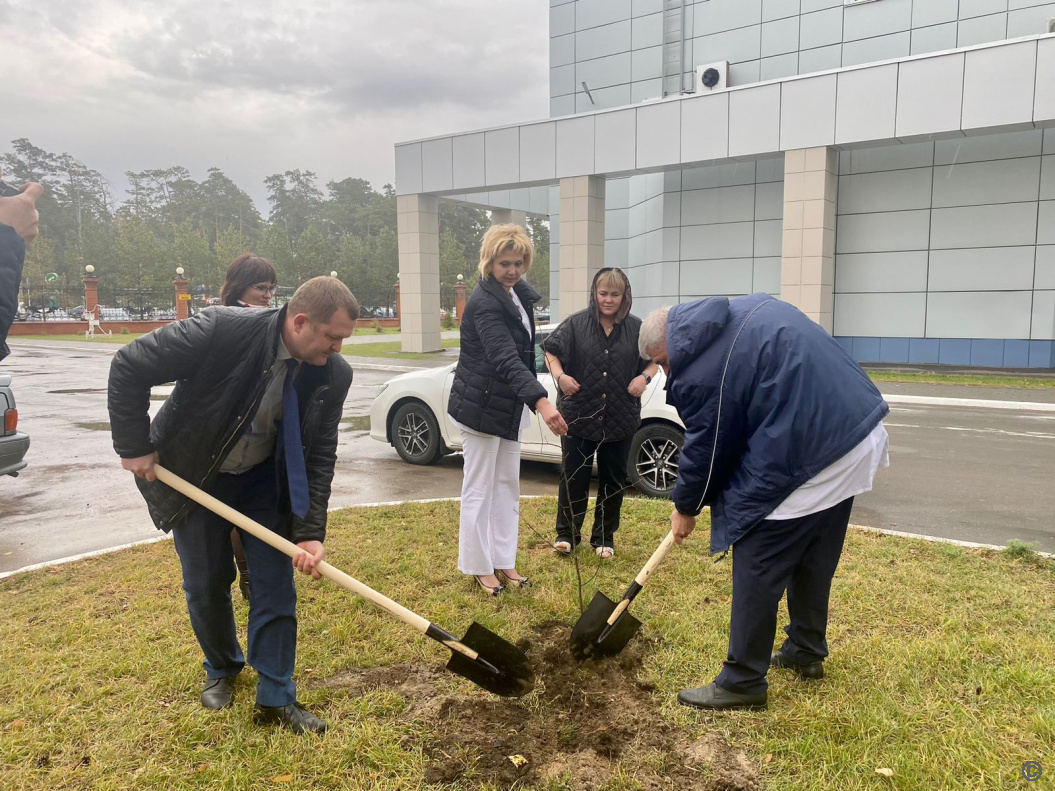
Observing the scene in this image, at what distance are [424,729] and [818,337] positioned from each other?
7.19 ft

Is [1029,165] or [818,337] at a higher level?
[1029,165]

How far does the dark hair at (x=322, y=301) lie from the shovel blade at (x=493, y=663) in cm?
136

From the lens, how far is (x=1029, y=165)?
17.0 metres

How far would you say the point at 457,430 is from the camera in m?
7.82

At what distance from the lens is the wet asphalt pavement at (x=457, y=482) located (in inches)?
225

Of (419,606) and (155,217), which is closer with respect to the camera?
(419,606)

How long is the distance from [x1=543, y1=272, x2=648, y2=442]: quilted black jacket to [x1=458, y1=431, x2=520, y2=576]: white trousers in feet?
1.89

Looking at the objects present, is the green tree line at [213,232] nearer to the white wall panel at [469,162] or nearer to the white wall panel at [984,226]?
the white wall panel at [469,162]

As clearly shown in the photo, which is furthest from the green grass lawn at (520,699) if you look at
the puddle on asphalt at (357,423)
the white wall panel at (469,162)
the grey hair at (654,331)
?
the white wall panel at (469,162)

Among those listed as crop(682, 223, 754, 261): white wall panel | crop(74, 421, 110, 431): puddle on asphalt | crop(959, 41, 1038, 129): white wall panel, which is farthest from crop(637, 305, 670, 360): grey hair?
crop(682, 223, 754, 261): white wall panel

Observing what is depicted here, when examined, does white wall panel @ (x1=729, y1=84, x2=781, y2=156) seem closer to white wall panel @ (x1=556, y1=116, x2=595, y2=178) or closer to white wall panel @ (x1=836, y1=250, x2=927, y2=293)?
white wall panel @ (x1=836, y1=250, x2=927, y2=293)

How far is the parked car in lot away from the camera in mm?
6148

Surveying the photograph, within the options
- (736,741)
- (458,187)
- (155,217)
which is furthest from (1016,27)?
(155,217)

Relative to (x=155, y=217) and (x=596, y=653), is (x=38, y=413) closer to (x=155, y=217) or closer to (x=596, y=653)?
(x=596, y=653)
